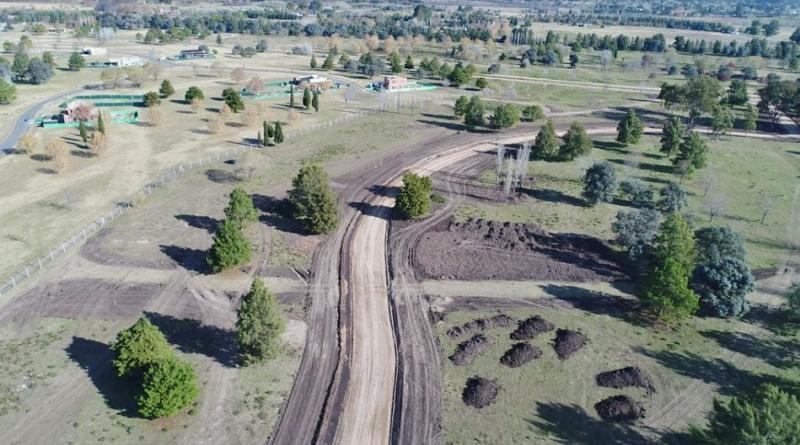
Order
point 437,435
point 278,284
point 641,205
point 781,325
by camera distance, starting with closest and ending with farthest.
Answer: point 437,435, point 781,325, point 278,284, point 641,205

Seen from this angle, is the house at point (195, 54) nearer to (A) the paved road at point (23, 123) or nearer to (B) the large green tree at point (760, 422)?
(A) the paved road at point (23, 123)

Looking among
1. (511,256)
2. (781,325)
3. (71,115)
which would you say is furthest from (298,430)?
(71,115)

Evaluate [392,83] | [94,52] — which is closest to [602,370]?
[392,83]

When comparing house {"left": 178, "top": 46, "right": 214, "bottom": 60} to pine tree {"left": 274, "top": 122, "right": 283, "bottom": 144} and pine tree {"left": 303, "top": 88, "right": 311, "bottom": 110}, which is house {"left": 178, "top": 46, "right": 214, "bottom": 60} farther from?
pine tree {"left": 274, "top": 122, "right": 283, "bottom": 144}

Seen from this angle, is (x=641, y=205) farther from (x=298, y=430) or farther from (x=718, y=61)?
(x=718, y=61)

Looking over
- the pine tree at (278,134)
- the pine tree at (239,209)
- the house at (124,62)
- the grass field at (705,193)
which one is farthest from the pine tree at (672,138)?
the house at (124,62)

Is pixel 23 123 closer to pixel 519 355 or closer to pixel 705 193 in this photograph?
pixel 519 355
